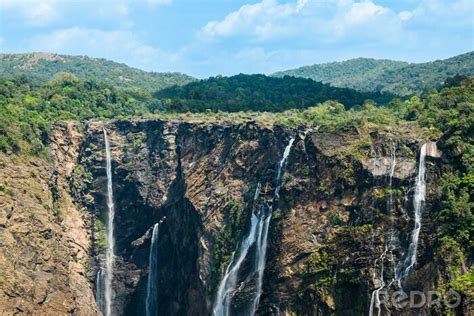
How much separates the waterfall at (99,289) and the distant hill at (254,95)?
22.3 meters

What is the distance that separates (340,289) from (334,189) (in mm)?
7606

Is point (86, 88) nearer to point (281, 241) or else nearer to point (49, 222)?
point (49, 222)

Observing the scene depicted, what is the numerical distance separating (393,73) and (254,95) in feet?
186

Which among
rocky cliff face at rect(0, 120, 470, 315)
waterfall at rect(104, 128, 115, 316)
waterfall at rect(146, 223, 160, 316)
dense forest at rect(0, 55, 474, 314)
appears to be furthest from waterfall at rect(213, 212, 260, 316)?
waterfall at rect(104, 128, 115, 316)

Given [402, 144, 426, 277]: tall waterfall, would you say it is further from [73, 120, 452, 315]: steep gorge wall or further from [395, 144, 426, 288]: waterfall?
[73, 120, 452, 315]: steep gorge wall

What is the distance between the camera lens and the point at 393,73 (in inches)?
5719

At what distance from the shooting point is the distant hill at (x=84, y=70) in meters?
133

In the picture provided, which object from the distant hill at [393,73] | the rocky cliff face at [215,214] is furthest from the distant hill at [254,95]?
the distant hill at [393,73]

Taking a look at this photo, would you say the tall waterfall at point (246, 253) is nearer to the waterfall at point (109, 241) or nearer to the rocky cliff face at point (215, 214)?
the rocky cliff face at point (215, 214)

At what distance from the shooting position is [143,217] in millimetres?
69250

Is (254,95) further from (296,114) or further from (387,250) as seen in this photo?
(387,250)

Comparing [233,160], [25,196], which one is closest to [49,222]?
[25,196]

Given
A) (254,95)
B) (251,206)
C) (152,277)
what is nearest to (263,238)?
(251,206)

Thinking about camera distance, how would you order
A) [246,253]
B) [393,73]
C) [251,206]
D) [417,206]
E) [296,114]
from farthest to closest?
[393,73], [296,114], [251,206], [246,253], [417,206]
